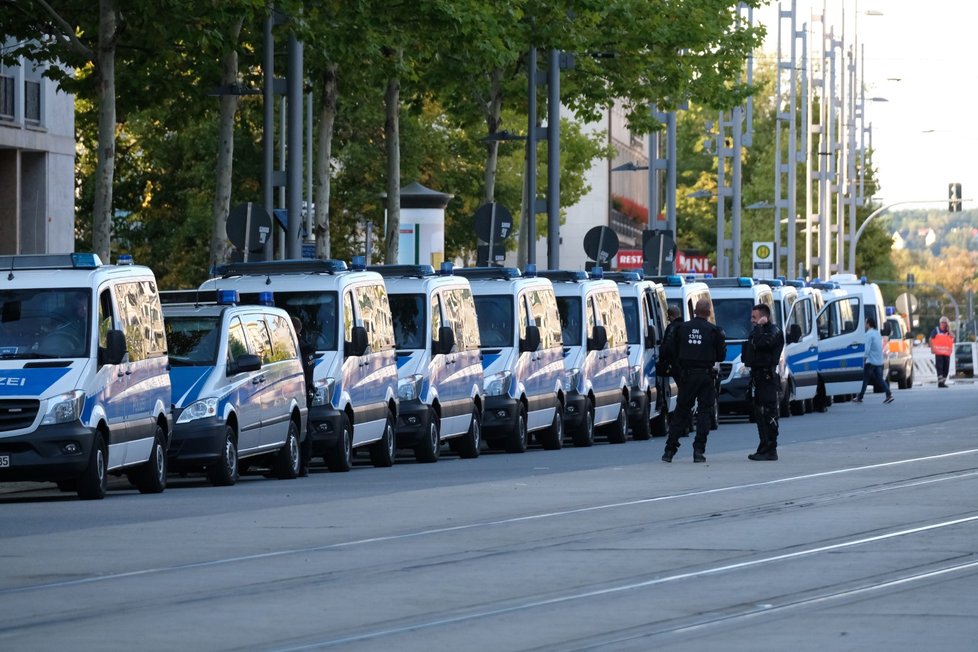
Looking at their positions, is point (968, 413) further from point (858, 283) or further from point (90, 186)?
point (90, 186)

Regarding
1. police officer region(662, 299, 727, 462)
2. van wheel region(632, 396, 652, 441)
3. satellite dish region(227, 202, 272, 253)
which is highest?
satellite dish region(227, 202, 272, 253)

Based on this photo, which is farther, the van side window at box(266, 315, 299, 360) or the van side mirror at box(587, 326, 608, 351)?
the van side mirror at box(587, 326, 608, 351)

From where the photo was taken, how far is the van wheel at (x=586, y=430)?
31.2 m

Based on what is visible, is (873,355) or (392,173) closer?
(392,173)

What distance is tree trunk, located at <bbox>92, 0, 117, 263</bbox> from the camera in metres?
28.7

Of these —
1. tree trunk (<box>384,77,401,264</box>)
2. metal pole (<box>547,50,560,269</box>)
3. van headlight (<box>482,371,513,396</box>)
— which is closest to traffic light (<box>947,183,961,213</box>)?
metal pole (<box>547,50,560,269</box>)

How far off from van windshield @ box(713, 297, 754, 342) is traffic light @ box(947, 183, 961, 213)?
46.3 metres

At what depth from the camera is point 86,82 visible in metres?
33.2

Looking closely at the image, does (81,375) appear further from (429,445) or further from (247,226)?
(247,226)

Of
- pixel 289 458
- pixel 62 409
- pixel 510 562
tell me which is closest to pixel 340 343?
pixel 289 458

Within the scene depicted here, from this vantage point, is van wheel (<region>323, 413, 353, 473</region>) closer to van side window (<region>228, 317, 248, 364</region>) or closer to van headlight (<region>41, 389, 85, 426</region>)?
van side window (<region>228, 317, 248, 364</region>)

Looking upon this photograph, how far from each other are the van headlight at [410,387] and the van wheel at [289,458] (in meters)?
2.76

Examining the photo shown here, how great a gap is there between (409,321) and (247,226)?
4764mm

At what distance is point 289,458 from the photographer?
23.5 meters
